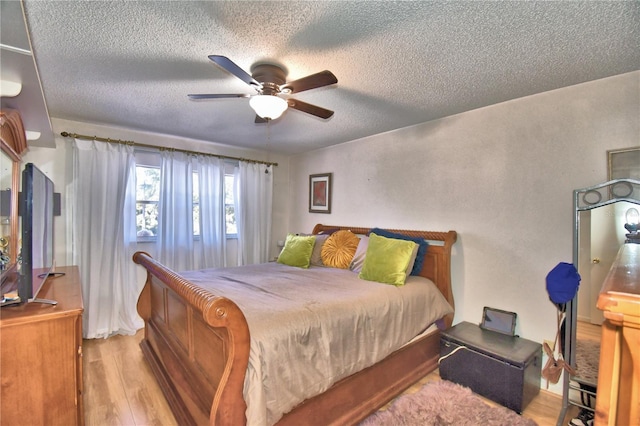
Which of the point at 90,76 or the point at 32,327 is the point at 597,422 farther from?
the point at 90,76

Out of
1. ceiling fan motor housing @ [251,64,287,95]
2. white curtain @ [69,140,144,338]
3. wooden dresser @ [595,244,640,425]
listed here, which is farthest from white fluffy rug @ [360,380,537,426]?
white curtain @ [69,140,144,338]

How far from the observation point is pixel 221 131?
343 cm

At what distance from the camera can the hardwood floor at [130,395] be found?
1.91 metres

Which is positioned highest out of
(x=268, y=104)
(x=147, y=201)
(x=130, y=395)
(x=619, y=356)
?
(x=268, y=104)

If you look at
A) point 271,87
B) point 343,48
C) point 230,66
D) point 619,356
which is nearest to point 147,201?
point 271,87

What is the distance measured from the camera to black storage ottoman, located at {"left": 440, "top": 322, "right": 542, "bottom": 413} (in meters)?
1.99

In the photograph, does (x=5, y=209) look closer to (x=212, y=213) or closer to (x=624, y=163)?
(x=212, y=213)

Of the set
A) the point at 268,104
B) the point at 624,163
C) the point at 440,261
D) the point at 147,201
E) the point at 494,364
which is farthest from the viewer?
the point at 147,201

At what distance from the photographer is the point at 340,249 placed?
326 cm

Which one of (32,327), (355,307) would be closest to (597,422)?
(355,307)

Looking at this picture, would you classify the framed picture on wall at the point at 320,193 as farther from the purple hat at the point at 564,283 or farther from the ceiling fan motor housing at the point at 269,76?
the purple hat at the point at 564,283

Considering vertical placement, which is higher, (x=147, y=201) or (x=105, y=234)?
(x=147, y=201)

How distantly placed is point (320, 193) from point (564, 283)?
2954mm

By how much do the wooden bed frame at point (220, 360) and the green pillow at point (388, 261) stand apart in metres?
0.41
